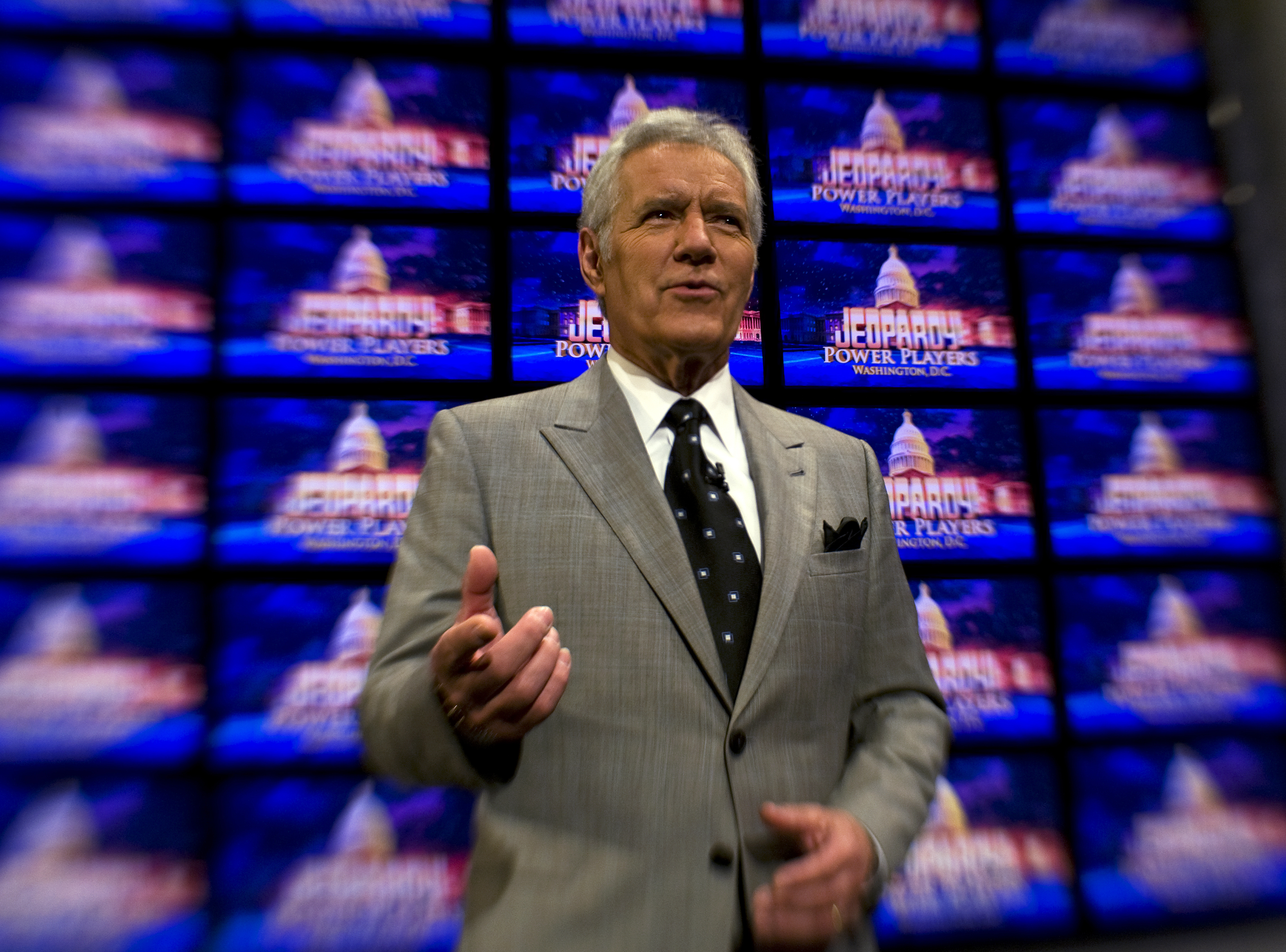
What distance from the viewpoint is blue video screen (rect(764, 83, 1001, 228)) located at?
8.46ft

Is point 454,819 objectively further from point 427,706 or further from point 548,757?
point 427,706

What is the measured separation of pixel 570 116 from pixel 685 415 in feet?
5.47

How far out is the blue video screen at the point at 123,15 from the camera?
2.40 meters

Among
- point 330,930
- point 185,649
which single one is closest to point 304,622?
point 185,649

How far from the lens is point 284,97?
2438 mm

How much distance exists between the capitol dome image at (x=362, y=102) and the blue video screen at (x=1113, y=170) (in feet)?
Answer: 7.59

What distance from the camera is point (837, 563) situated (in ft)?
4.19

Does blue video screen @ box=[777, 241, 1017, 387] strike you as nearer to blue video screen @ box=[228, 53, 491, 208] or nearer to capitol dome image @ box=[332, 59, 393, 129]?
blue video screen @ box=[228, 53, 491, 208]

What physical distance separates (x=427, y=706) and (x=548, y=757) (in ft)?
0.79

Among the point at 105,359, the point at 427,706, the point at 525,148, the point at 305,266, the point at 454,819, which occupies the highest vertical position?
the point at 525,148

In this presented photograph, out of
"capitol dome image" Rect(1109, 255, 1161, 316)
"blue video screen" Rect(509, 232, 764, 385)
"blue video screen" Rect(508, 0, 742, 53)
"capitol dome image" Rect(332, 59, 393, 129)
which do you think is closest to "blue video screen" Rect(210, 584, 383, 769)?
"blue video screen" Rect(509, 232, 764, 385)

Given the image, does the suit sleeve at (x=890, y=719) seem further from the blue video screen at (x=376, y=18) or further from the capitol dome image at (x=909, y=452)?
the blue video screen at (x=376, y=18)

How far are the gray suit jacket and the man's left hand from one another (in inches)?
3.7

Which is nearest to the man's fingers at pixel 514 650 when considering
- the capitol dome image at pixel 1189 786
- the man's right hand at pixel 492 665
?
the man's right hand at pixel 492 665
